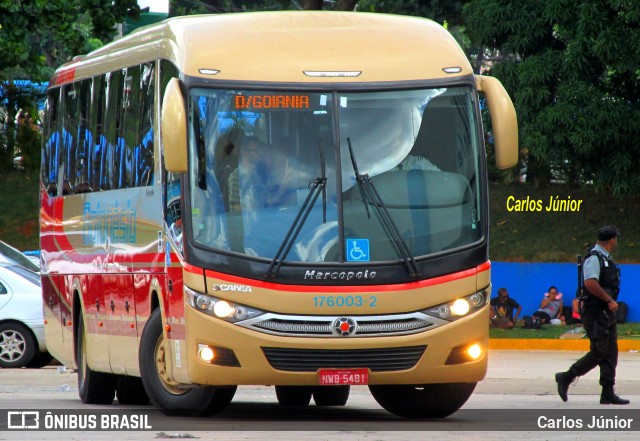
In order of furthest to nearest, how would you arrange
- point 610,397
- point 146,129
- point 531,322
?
1. point 531,322
2. point 610,397
3. point 146,129

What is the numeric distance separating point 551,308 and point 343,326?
1575 cm

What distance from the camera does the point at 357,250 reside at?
10883 mm

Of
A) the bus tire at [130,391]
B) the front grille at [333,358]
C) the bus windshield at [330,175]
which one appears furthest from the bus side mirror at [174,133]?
the bus tire at [130,391]

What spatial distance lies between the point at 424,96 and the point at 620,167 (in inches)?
709

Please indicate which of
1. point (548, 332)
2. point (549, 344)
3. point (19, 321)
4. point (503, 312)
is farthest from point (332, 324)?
point (503, 312)

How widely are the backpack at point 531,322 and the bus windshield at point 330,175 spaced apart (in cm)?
1423

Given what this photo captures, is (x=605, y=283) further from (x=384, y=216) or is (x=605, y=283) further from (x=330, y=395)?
(x=384, y=216)

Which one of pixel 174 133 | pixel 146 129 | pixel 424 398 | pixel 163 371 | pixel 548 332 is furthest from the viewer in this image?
pixel 548 332

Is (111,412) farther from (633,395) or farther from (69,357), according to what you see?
(633,395)

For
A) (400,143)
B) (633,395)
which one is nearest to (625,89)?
(633,395)

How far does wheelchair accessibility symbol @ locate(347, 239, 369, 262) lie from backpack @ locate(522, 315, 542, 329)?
584 inches

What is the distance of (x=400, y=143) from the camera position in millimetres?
11242

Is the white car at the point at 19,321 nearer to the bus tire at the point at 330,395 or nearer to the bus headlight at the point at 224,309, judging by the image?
the bus tire at the point at 330,395

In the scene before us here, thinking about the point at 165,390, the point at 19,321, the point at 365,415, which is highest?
the point at 165,390
